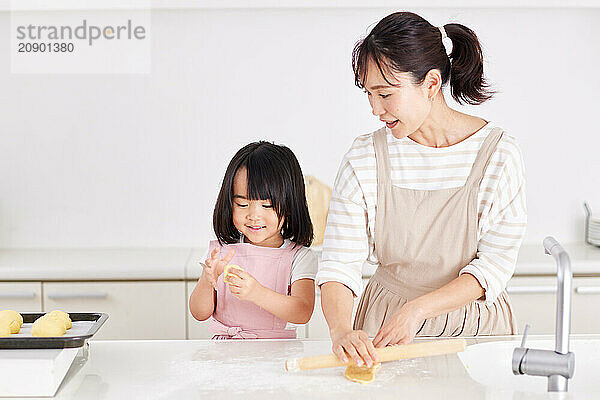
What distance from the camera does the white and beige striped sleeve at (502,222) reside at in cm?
144

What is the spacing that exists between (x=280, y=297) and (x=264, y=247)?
6.6 inches

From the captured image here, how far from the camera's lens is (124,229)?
2.93 meters

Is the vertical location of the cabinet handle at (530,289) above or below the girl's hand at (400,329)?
below

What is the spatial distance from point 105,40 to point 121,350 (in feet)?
5.73

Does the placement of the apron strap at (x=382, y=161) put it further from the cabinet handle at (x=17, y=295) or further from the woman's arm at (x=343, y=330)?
the cabinet handle at (x=17, y=295)

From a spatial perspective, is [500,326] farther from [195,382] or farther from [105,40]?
[105,40]

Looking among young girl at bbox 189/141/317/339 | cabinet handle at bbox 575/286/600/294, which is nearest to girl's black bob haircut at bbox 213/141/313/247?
young girl at bbox 189/141/317/339

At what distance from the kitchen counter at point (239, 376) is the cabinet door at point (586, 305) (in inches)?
47.2

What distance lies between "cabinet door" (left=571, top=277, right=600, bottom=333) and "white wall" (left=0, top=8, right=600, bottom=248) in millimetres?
469

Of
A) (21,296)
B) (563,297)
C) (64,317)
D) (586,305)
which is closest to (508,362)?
(563,297)

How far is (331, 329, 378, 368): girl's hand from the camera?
123cm

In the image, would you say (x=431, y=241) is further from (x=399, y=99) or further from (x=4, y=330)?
(x=4, y=330)

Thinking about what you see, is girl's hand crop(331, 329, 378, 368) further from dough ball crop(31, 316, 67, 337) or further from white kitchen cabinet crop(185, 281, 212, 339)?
white kitchen cabinet crop(185, 281, 212, 339)

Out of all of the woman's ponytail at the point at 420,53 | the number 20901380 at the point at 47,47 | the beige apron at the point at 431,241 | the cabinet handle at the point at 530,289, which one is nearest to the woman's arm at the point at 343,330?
the beige apron at the point at 431,241
